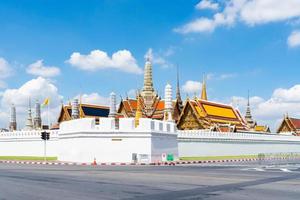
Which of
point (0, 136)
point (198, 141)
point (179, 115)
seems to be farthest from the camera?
point (179, 115)

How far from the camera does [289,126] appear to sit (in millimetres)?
92812

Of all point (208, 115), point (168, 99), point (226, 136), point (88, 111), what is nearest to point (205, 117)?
point (208, 115)

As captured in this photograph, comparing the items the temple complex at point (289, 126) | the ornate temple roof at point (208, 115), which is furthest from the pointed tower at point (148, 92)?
the temple complex at point (289, 126)

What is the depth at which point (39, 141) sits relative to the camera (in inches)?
2160

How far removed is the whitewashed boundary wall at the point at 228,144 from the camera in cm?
5247

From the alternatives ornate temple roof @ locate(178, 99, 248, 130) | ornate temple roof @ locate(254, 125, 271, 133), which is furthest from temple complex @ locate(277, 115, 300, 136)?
ornate temple roof @ locate(178, 99, 248, 130)

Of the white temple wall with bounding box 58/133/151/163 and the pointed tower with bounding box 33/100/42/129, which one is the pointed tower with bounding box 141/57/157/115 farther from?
the white temple wall with bounding box 58/133/151/163

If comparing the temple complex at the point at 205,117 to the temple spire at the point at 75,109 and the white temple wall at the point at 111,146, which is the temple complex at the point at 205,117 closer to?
the temple spire at the point at 75,109

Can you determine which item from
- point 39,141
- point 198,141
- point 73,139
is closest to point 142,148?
point 73,139

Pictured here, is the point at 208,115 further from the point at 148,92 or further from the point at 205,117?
the point at 148,92

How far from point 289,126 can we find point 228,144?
38.5 meters

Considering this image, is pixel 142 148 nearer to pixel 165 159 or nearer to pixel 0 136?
pixel 165 159

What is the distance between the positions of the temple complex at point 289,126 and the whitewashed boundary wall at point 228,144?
53.6 ft

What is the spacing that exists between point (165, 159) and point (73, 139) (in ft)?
30.1
